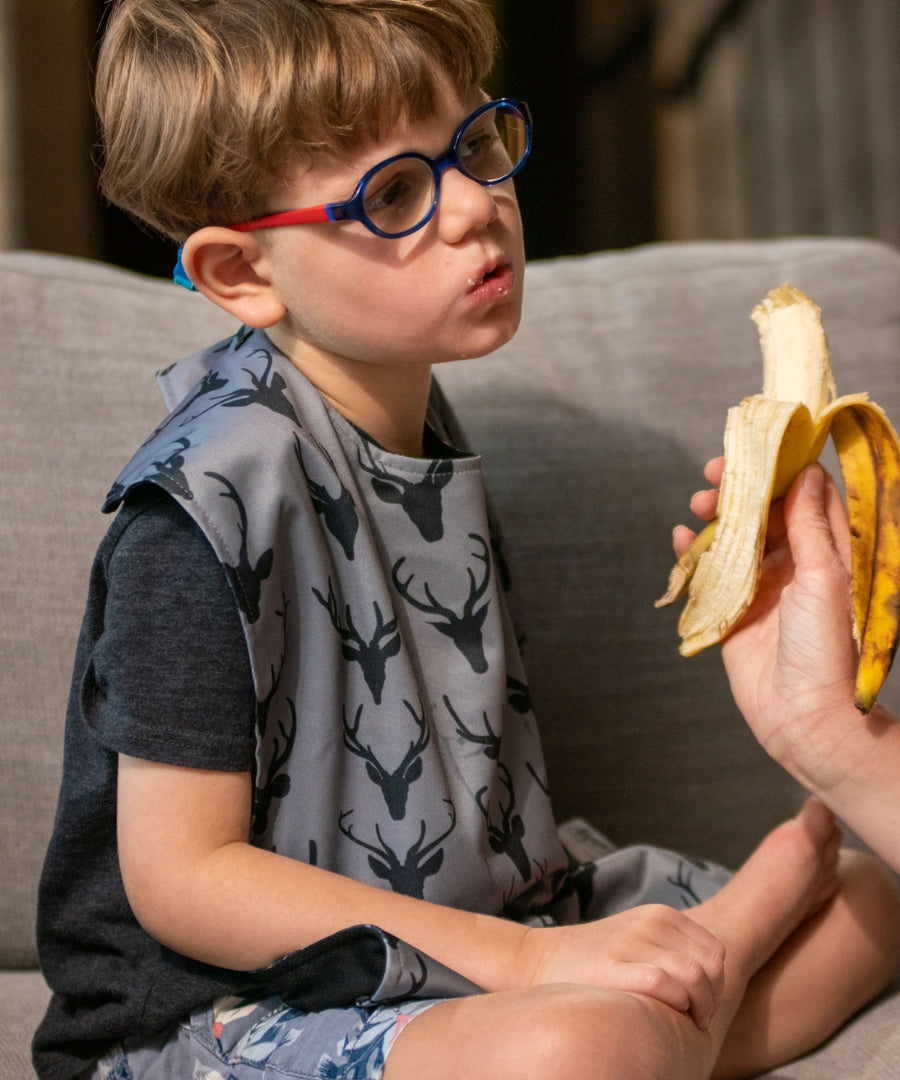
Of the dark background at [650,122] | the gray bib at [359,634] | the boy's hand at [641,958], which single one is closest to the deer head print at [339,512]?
the gray bib at [359,634]

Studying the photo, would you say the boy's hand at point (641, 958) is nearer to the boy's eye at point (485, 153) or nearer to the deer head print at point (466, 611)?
the deer head print at point (466, 611)

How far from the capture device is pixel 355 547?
894mm

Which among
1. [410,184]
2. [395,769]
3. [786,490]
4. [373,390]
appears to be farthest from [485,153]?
[395,769]

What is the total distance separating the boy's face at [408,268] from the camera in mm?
852

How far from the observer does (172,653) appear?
0.79m

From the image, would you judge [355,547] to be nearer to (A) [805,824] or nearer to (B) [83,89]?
(A) [805,824]

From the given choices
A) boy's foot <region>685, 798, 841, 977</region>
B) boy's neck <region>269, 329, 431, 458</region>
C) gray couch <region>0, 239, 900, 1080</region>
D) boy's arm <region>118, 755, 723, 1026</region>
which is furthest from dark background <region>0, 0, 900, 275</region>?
boy's foot <region>685, 798, 841, 977</region>

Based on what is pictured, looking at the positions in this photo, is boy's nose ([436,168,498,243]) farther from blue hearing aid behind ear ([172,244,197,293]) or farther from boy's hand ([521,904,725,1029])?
boy's hand ([521,904,725,1029])

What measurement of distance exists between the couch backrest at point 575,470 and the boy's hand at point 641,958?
380 millimetres

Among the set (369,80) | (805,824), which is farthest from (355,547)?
(805,824)

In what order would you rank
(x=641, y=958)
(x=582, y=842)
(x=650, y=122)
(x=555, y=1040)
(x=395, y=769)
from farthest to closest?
(x=650, y=122) < (x=582, y=842) < (x=395, y=769) < (x=641, y=958) < (x=555, y=1040)

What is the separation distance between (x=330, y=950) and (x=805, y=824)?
19.4 inches

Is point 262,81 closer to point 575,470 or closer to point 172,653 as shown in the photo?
point 172,653

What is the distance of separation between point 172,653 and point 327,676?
122mm
